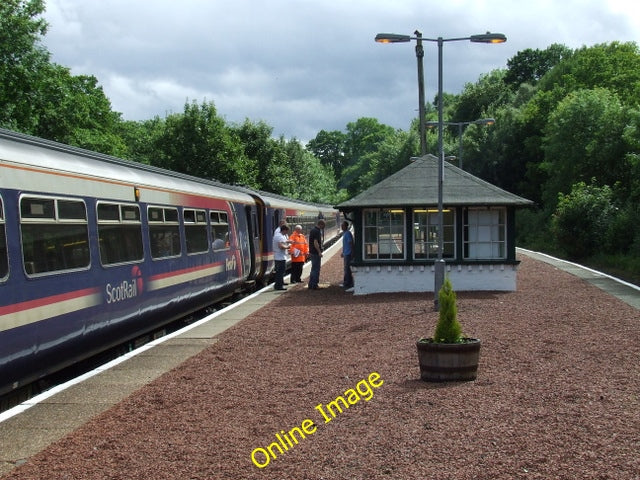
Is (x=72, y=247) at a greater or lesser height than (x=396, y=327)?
→ greater

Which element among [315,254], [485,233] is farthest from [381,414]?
[315,254]

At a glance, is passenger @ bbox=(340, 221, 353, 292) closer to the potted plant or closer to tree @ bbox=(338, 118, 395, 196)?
the potted plant

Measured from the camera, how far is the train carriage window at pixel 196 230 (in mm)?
14255

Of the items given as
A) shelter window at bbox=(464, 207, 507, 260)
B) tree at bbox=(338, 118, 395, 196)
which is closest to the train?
shelter window at bbox=(464, 207, 507, 260)

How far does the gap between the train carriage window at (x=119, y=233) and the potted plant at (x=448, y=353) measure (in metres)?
4.46

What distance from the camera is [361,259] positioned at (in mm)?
18297

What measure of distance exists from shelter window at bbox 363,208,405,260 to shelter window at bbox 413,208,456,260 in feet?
1.19

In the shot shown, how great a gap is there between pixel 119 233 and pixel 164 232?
215 centimetres

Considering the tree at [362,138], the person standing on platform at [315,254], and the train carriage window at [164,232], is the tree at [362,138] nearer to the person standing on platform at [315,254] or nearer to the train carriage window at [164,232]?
the person standing on platform at [315,254]

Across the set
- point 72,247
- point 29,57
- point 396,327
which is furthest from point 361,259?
point 29,57

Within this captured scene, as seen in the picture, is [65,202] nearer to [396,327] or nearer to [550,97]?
[396,327]

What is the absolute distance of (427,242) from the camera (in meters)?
18.4

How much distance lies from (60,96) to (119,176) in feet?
108
